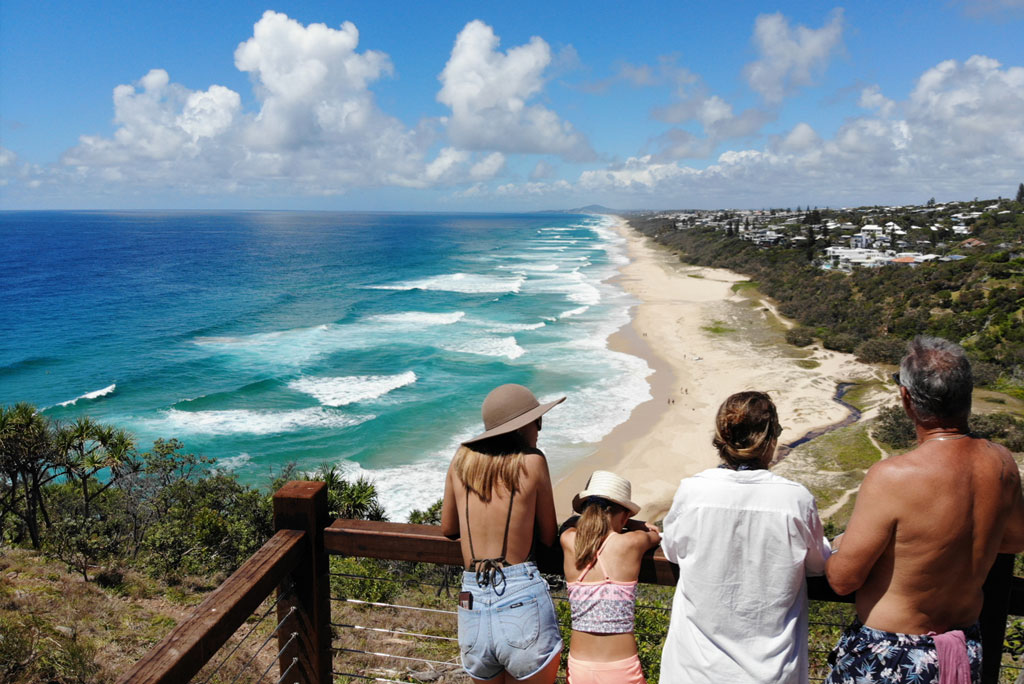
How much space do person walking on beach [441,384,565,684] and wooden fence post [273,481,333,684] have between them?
0.59 meters

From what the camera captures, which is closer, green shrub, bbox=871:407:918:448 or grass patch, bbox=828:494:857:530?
grass patch, bbox=828:494:857:530

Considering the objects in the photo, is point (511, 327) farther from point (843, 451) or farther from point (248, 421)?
point (843, 451)

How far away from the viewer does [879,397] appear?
2575 cm

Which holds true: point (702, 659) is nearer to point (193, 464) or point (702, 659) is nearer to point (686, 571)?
point (686, 571)

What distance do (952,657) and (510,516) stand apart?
57.0 inches

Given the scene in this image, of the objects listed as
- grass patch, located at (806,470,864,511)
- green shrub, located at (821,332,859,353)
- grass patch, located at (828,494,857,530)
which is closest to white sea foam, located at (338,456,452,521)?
grass patch, located at (828,494,857,530)

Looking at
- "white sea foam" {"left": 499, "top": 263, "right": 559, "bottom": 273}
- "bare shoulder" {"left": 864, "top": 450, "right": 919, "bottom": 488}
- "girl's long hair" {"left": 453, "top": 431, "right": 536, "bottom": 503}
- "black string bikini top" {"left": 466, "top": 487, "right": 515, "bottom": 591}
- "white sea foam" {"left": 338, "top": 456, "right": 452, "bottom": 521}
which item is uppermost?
"bare shoulder" {"left": 864, "top": 450, "right": 919, "bottom": 488}

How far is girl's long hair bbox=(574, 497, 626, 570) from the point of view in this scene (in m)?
2.39

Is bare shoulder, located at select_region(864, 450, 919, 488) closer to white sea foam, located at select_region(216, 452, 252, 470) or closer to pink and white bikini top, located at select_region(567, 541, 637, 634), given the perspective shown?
pink and white bikini top, located at select_region(567, 541, 637, 634)

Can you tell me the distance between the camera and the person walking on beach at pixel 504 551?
2.40 m

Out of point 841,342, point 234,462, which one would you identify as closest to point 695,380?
point 841,342

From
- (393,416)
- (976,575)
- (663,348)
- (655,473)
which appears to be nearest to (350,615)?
(976,575)

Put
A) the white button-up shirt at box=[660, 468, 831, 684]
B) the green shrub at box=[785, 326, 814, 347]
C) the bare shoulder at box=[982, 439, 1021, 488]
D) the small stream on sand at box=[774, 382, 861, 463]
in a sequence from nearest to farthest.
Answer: the bare shoulder at box=[982, 439, 1021, 488]
the white button-up shirt at box=[660, 468, 831, 684]
the small stream on sand at box=[774, 382, 861, 463]
the green shrub at box=[785, 326, 814, 347]

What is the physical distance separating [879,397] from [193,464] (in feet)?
79.8
